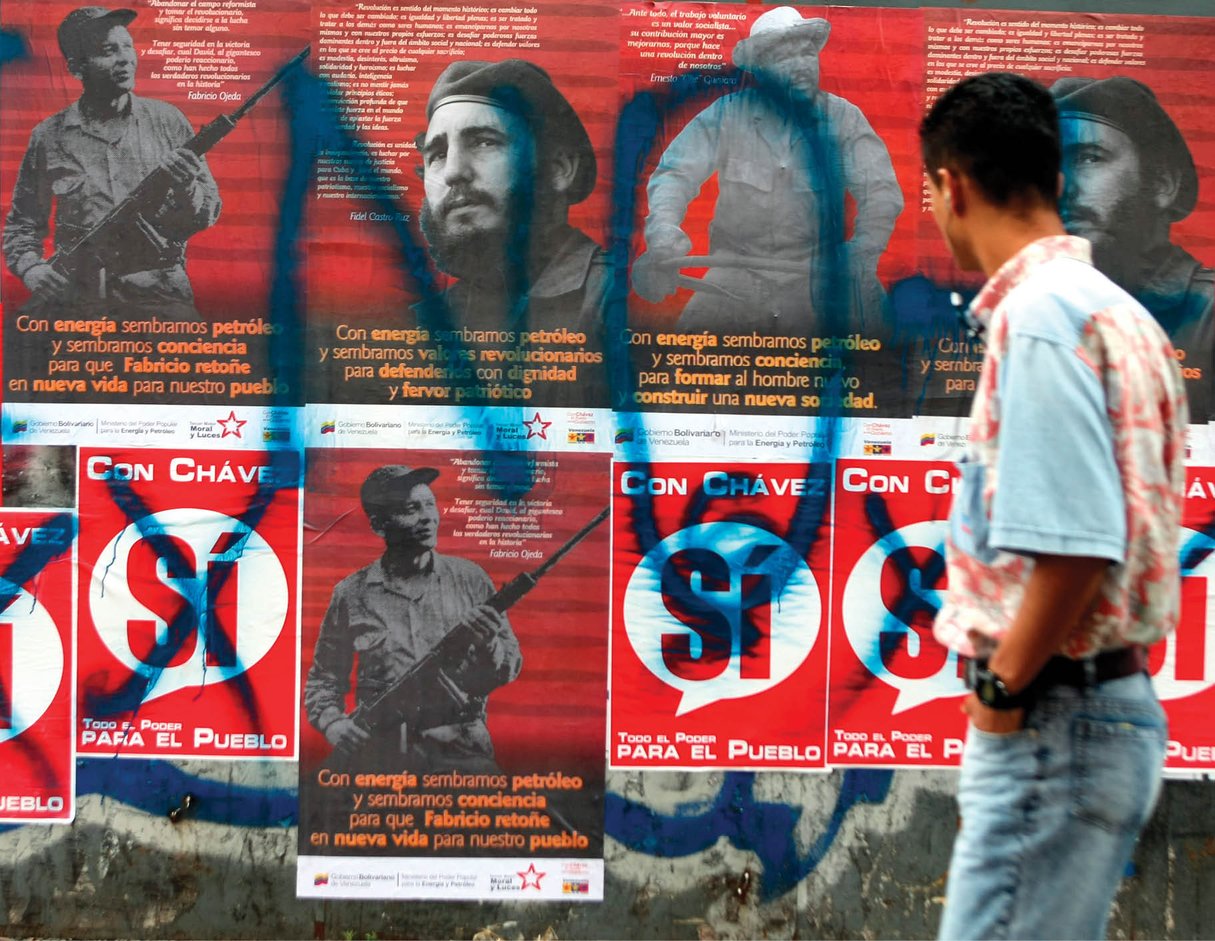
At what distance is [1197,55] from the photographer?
400cm

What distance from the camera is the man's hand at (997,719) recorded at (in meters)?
2.02

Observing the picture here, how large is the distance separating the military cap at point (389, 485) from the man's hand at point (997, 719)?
2.30 meters

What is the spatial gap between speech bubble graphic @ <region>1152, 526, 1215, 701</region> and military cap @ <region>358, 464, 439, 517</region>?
8.21ft

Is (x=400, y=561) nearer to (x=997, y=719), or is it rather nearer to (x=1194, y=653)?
(x=997, y=719)

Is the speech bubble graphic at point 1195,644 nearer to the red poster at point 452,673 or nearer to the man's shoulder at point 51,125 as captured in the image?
the red poster at point 452,673

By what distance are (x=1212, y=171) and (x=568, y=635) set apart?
2613 mm

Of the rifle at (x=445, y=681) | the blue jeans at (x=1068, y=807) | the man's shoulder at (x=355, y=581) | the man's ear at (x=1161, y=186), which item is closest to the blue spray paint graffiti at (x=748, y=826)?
the rifle at (x=445, y=681)

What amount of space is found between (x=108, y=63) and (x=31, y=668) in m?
1.99

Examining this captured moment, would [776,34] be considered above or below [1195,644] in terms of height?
above

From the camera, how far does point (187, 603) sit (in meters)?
3.98

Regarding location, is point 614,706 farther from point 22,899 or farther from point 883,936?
point 22,899

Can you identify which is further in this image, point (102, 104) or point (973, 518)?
point (102, 104)

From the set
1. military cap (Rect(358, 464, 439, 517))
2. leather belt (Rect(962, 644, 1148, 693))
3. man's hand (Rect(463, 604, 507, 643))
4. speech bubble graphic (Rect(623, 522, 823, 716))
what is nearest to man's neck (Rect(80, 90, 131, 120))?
military cap (Rect(358, 464, 439, 517))

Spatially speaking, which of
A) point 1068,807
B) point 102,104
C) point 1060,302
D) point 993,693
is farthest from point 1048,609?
point 102,104
